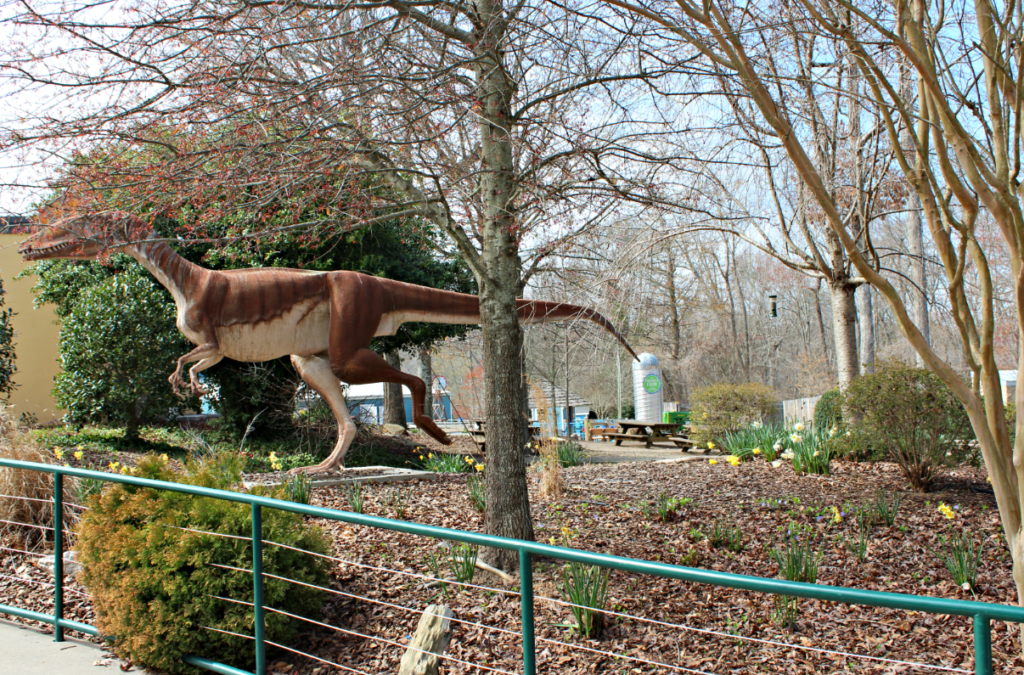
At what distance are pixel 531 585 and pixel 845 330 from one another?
9112 millimetres

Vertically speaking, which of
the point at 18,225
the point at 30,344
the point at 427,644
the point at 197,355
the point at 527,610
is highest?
the point at 30,344

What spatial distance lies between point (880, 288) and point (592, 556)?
1.92m

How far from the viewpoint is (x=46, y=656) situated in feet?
12.8

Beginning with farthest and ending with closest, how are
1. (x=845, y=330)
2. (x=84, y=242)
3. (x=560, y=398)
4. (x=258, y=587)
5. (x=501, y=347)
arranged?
(x=560, y=398) → (x=845, y=330) → (x=84, y=242) → (x=501, y=347) → (x=258, y=587)

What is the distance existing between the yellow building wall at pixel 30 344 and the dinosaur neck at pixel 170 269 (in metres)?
12.7

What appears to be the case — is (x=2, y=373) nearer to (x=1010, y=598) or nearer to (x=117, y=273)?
(x=117, y=273)

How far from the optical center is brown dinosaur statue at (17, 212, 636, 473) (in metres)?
8.05

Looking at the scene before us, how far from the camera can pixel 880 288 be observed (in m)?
3.34

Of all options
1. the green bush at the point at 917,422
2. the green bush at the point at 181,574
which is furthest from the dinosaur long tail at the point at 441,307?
the green bush at the point at 181,574

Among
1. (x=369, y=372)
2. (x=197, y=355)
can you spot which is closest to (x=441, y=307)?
(x=369, y=372)

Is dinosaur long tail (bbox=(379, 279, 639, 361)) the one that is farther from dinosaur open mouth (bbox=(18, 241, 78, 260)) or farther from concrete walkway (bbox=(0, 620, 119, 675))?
concrete walkway (bbox=(0, 620, 119, 675))

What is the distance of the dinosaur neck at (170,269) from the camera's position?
7.98 meters

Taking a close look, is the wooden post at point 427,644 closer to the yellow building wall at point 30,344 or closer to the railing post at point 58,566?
the railing post at point 58,566

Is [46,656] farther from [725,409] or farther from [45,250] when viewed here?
[725,409]
